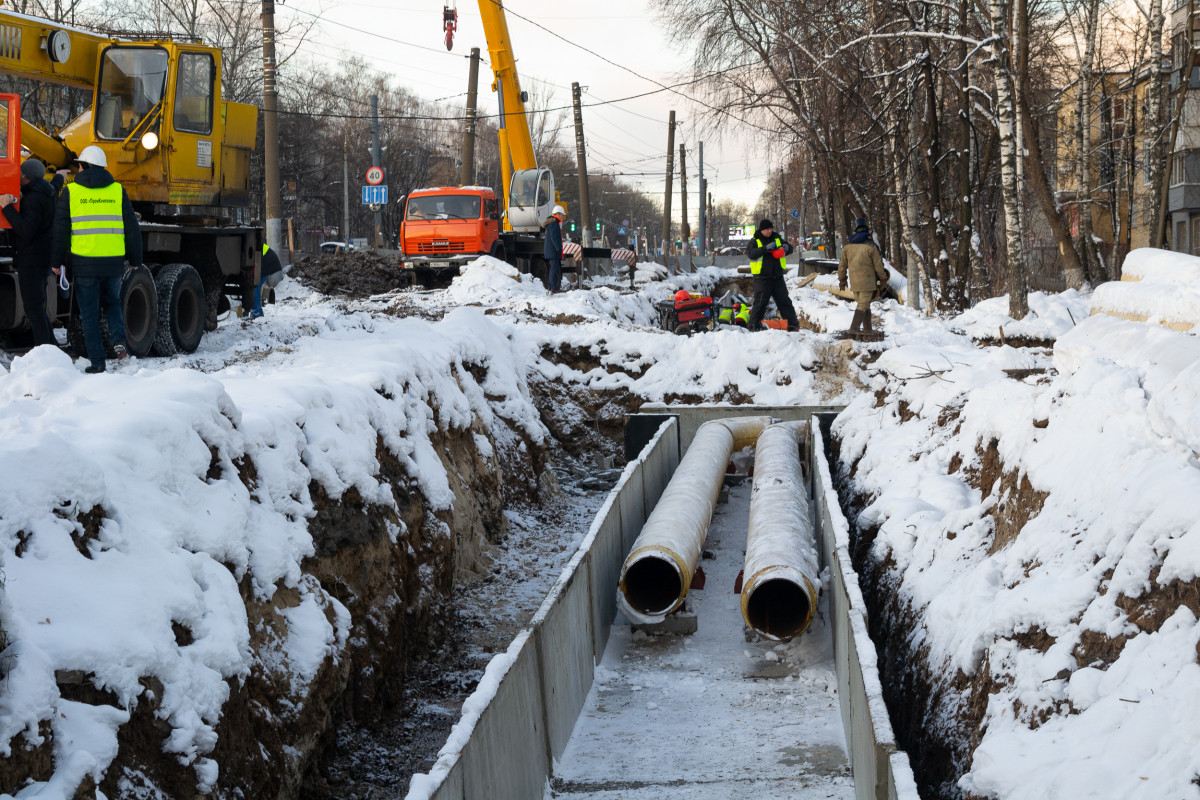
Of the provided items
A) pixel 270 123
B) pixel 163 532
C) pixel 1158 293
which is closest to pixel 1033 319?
pixel 1158 293

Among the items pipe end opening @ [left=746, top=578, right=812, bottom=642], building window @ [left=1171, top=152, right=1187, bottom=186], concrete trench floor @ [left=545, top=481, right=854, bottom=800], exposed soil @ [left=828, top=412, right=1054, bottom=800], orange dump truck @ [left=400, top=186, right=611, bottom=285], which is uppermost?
building window @ [left=1171, top=152, right=1187, bottom=186]

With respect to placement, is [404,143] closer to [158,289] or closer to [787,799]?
[158,289]

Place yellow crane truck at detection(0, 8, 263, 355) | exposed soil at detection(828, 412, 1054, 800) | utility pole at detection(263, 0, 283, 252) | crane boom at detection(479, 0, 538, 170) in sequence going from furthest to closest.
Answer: crane boom at detection(479, 0, 538, 170) → utility pole at detection(263, 0, 283, 252) → yellow crane truck at detection(0, 8, 263, 355) → exposed soil at detection(828, 412, 1054, 800)

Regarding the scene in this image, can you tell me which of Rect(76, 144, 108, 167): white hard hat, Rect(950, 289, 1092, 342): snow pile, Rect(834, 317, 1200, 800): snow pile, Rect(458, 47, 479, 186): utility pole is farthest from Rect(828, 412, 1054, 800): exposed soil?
Rect(458, 47, 479, 186): utility pole

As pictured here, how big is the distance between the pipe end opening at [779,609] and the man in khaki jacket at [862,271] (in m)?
7.28

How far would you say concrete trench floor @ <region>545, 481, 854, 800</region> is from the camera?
4852 mm

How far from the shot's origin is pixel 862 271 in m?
13.5

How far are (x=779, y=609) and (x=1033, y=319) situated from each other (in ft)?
19.9

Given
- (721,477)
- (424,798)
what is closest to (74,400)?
(424,798)

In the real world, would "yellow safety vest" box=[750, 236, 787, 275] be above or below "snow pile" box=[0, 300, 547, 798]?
above

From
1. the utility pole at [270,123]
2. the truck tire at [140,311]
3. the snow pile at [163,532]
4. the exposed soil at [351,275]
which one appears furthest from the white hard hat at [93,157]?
the exposed soil at [351,275]

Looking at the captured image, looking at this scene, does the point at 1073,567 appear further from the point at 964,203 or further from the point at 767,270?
the point at 964,203

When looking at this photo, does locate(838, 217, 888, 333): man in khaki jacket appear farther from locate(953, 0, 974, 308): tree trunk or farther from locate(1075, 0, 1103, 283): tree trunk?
locate(1075, 0, 1103, 283): tree trunk

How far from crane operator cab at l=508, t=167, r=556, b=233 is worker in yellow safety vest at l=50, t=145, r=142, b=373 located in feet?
49.4
